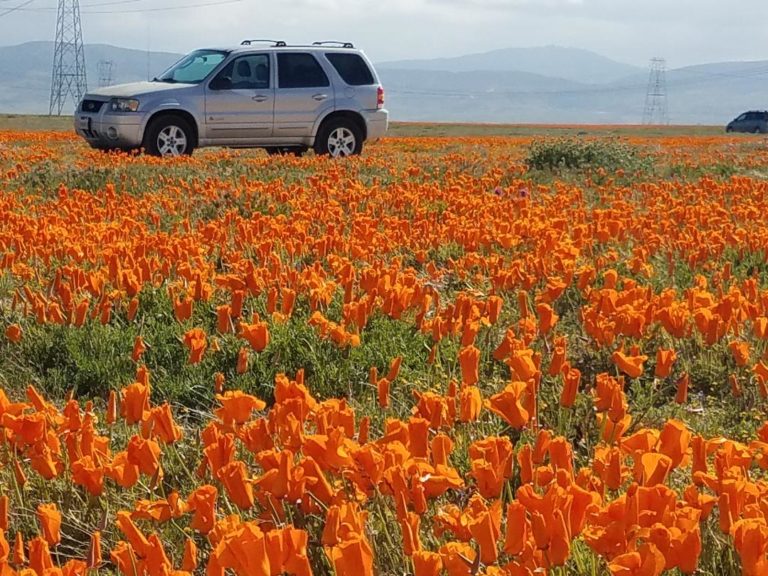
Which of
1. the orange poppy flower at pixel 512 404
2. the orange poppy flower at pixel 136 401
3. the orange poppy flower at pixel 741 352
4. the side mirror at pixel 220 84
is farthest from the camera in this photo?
the side mirror at pixel 220 84

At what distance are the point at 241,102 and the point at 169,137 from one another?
1319 mm

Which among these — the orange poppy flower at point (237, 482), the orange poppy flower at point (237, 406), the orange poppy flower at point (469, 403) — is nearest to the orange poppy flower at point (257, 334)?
the orange poppy flower at point (237, 406)

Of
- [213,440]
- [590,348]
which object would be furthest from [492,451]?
[590,348]

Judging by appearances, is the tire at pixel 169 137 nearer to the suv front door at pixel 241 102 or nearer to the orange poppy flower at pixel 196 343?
the suv front door at pixel 241 102

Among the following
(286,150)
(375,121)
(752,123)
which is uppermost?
(752,123)

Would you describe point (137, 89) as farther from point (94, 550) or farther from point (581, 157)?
point (94, 550)

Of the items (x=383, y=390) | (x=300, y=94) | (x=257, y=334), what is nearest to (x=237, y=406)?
(x=383, y=390)

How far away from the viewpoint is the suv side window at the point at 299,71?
1584cm

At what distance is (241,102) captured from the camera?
15367mm

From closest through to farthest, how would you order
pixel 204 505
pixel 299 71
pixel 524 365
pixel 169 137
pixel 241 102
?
1. pixel 204 505
2. pixel 524 365
3. pixel 169 137
4. pixel 241 102
5. pixel 299 71

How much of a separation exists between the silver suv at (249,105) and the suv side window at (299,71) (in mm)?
17

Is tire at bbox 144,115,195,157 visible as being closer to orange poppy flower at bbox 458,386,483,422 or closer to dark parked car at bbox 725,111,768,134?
orange poppy flower at bbox 458,386,483,422

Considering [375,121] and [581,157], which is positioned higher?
[375,121]

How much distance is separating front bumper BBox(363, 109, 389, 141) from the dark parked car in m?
46.1
